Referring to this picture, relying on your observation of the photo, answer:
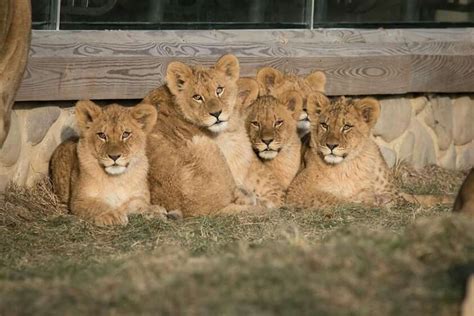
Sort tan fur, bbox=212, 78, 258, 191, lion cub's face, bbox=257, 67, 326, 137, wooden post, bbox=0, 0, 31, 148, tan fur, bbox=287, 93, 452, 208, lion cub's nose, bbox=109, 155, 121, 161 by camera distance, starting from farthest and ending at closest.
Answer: lion cub's face, bbox=257, 67, 326, 137 < tan fur, bbox=287, 93, 452, 208 < tan fur, bbox=212, 78, 258, 191 < lion cub's nose, bbox=109, 155, 121, 161 < wooden post, bbox=0, 0, 31, 148

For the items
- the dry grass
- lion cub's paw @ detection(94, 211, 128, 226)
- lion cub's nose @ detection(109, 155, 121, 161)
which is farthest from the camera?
lion cub's nose @ detection(109, 155, 121, 161)

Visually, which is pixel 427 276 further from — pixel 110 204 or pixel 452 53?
pixel 452 53

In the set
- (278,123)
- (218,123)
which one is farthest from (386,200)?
(218,123)

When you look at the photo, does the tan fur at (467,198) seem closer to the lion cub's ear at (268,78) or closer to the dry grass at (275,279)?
the dry grass at (275,279)

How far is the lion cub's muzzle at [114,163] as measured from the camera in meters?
8.27

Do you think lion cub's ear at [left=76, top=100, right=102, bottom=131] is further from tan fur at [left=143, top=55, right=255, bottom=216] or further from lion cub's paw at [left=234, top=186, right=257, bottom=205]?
lion cub's paw at [left=234, top=186, right=257, bottom=205]

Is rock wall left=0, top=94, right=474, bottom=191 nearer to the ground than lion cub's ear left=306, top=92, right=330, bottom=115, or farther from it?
nearer to the ground

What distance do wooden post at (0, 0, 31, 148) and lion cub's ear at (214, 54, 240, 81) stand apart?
6.18ft

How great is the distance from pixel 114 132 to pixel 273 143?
1.28 metres

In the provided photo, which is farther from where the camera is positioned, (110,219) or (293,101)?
(293,101)

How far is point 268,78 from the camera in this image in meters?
9.51

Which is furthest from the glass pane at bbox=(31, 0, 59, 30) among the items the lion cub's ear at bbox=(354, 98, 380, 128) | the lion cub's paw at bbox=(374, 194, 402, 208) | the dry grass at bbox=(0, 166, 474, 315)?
the lion cub's paw at bbox=(374, 194, 402, 208)

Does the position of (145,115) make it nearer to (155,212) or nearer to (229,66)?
(155,212)

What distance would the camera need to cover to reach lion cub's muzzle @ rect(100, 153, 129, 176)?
8.27 metres
